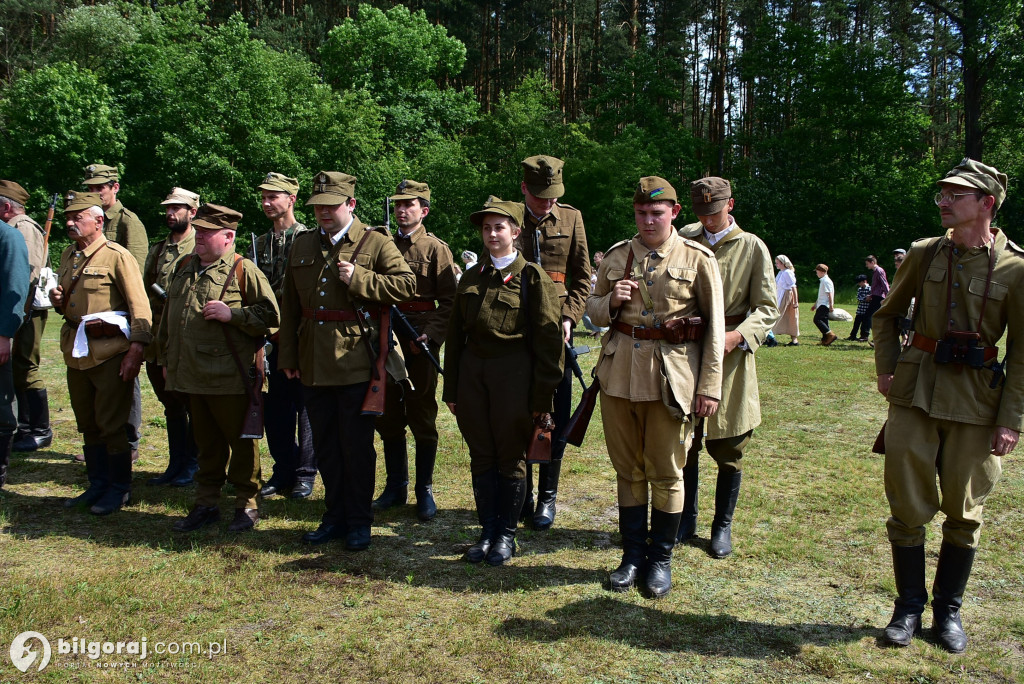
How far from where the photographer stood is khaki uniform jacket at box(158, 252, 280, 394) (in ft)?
18.1

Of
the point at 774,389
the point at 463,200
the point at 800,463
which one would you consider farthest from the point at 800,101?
the point at 800,463

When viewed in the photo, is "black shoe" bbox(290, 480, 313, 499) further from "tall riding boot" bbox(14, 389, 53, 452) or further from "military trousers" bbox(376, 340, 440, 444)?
"tall riding boot" bbox(14, 389, 53, 452)

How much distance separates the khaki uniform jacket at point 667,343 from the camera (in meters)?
4.56

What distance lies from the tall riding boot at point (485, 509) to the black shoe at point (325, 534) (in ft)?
3.08

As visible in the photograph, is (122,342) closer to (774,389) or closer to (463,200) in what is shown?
(774,389)

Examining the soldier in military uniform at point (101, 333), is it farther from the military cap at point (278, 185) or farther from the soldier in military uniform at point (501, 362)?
the soldier in military uniform at point (501, 362)

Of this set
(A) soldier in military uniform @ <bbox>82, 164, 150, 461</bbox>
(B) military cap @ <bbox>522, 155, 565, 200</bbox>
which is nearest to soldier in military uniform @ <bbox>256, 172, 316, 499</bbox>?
(A) soldier in military uniform @ <bbox>82, 164, 150, 461</bbox>

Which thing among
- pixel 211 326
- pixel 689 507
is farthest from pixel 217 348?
pixel 689 507

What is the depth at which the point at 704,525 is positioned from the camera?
5965 mm

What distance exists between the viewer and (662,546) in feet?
15.8

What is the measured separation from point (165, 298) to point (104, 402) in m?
0.93

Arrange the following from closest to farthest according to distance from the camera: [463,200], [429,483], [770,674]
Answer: [770,674] → [429,483] → [463,200]

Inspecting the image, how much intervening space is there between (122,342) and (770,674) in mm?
4907

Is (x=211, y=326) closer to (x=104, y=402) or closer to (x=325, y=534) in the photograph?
(x=104, y=402)
